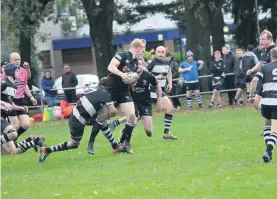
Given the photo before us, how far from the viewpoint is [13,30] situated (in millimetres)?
35469

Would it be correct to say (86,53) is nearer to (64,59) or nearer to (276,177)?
(64,59)

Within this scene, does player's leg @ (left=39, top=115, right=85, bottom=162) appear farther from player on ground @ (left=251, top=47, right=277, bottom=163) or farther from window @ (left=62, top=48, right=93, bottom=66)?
window @ (left=62, top=48, right=93, bottom=66)

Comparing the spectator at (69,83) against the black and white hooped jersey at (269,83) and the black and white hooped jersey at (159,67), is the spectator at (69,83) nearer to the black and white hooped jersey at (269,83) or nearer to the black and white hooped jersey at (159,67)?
the black and white hooped jersey at (159,67)

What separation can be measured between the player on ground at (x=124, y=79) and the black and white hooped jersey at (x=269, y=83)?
3000 mm

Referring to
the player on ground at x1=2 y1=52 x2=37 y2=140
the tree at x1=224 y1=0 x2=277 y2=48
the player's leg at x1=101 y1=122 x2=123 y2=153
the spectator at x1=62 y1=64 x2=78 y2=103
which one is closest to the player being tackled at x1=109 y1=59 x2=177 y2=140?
the player's leg at x1=101 y1=122 x2=123 y2=153

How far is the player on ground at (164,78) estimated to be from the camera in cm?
1998

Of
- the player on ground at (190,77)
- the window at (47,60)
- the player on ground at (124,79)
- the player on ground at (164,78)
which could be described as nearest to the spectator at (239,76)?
the player on ground at (190,77)

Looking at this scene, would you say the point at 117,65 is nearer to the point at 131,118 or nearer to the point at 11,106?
the point at 131,118

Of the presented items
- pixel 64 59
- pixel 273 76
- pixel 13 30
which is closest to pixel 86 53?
pixel 64 59

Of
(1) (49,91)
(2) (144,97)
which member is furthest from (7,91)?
(1) (49,91)

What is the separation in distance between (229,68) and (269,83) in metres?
17.7

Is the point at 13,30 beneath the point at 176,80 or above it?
above

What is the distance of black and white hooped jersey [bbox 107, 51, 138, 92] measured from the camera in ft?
54.4

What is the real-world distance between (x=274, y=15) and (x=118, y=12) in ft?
24.8
